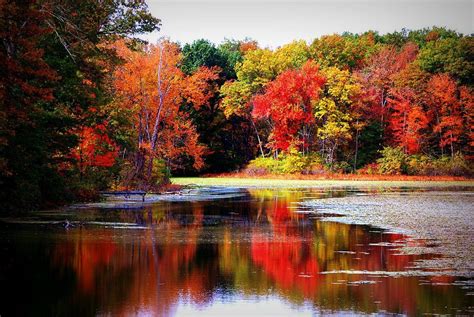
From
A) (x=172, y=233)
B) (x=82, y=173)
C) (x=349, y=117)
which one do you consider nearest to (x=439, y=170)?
(x=349, y=117)

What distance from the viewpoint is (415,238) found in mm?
19719

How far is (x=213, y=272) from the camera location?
13.9m

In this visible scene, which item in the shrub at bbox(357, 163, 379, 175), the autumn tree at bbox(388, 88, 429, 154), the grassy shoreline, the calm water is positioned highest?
the autumn tree at bbox(388, 88, 429, 154)

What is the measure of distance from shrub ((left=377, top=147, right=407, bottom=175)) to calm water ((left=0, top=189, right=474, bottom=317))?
157 ft

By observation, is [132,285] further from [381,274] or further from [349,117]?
[349,117]

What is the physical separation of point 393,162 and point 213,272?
192ft

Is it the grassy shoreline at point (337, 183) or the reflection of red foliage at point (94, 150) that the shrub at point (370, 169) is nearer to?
the grassy shoreline at point (337, 183)

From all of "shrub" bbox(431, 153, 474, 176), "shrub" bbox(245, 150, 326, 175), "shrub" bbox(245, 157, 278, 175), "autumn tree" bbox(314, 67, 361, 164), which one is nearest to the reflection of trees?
"shrub" bbox(431, 153, 474, 176)

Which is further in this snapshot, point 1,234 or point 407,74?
point 407,74

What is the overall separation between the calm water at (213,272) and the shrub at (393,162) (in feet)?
157

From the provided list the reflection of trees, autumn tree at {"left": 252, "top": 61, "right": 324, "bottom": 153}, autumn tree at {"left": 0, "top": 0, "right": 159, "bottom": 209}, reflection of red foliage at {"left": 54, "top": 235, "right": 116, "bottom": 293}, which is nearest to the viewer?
the reflection of trees

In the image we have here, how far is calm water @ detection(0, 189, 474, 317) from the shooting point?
1072cm

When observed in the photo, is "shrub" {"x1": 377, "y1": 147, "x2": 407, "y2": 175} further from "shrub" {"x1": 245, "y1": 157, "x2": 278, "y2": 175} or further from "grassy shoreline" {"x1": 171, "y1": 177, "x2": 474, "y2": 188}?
"shrub" {"x1": 245, "y1": 157, "x2": 278, "y2": 175}

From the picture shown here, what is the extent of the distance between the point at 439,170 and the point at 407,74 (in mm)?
10909
